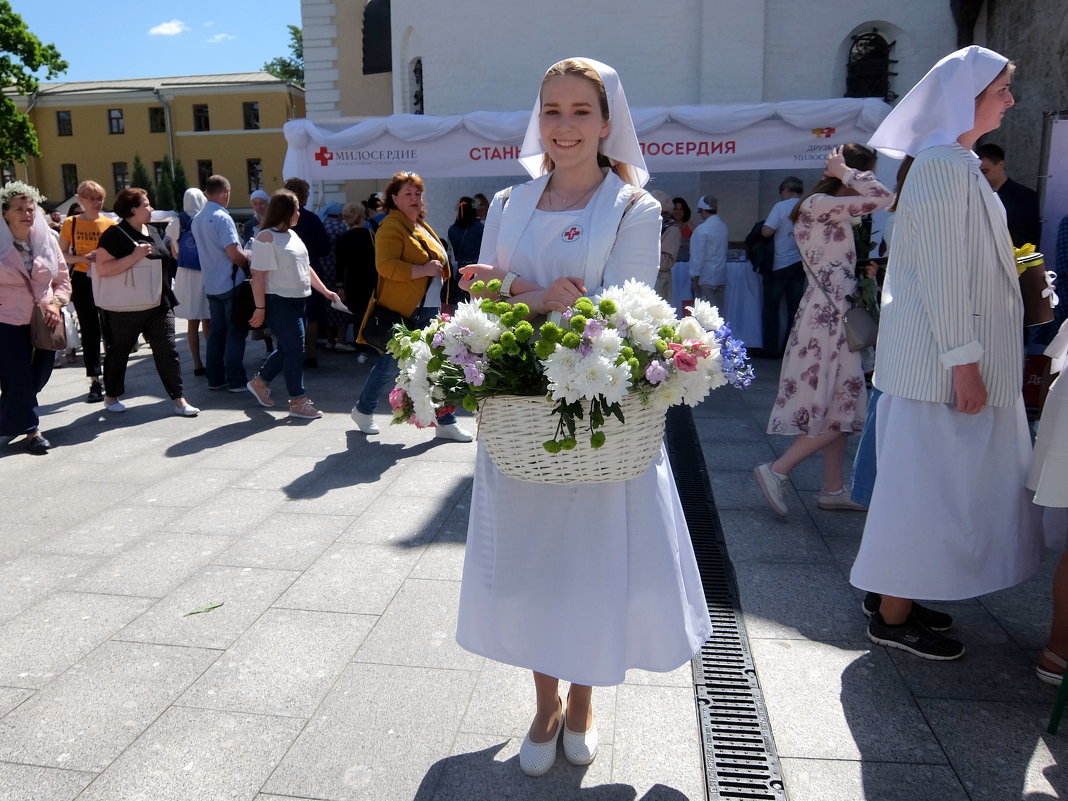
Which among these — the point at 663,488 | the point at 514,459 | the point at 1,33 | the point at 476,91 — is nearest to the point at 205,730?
the point at 514,459

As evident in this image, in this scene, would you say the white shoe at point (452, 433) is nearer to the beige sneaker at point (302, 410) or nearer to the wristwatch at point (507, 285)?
the beige sneaker at point (302, 410)

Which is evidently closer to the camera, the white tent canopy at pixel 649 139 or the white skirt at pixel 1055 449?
the white skirt at pixel 1055 449

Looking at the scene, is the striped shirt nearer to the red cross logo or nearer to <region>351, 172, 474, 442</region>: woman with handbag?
<region>351, 172, 474, 442</region>: woman with handbag

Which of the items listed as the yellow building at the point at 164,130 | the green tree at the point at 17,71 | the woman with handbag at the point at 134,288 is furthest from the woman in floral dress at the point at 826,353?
the yellow building at the point at 164,130

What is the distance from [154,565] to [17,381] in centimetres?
279

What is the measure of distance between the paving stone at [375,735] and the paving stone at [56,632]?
1.13 metres

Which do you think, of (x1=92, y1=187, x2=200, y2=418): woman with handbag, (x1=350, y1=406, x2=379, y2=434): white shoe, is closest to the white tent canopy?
(x1=92, y1=187, x2=200, y2=418): woman with handbag

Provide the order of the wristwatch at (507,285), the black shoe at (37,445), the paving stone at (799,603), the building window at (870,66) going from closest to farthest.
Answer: the wristwatch at (507,285)
the paving stone at (799,603)
the black shoe at (37,445)
the building window at (870,66)

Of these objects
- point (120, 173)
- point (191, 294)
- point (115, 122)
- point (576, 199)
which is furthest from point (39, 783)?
point (115, 122)

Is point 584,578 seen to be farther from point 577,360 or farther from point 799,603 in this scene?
point 799,603

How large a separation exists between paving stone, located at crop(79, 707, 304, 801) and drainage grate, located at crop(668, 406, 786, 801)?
53.4 inches

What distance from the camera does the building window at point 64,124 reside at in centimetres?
5728

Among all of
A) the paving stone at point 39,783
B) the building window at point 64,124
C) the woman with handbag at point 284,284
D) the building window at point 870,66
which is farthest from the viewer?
the building window at point 64,124

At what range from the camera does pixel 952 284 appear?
3.01 m
